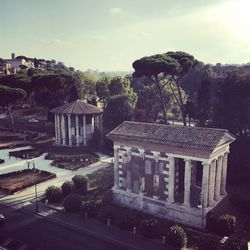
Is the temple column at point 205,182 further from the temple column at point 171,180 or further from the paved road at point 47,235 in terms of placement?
the paved road at point 47,235

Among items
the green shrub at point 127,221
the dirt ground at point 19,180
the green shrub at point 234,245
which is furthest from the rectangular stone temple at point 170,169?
the dirt ground at point 19,180

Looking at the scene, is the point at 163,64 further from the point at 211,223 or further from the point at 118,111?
the point at 211,223

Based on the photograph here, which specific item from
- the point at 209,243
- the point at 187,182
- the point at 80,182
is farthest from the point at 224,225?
the point at 80,182

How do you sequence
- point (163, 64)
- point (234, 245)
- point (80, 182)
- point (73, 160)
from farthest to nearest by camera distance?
1. point (163, 64)
2. point (73, 160)
3. point (80, 182)
4. point (234, 245)

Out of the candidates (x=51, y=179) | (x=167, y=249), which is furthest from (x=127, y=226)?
(x=51, y=179)

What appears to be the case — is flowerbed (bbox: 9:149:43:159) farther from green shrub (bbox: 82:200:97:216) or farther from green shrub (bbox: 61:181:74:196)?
green shrub (bbox: 82:200:97:216)

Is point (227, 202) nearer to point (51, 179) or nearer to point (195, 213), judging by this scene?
point (195, 213)
